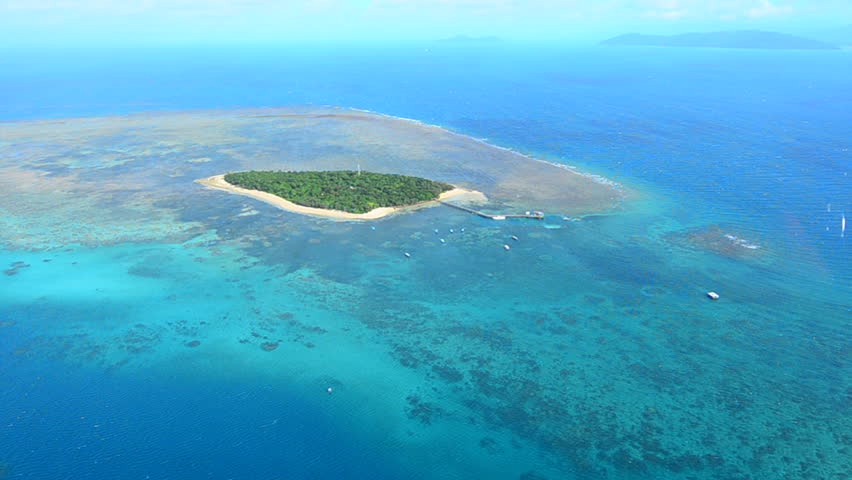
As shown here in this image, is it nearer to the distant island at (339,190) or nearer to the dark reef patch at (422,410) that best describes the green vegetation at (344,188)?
the distant island at (339,190)

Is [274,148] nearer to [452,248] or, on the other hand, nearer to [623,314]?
[452,248]

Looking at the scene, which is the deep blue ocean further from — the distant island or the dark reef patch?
the distant island

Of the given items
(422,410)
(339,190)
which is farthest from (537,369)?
(339,190)

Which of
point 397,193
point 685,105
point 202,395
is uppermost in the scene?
point 685,105

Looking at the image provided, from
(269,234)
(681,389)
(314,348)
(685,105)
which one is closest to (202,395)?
(314,348)

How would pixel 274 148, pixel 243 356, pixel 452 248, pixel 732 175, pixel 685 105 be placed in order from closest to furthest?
1. pixel 243 356
2. pixel 452 248
3. pixel 732 175
4. pixel 274 148
5. pixel 685 105

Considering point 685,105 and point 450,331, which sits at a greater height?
point 685,105

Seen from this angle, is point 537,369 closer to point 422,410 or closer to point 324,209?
point 422,410
